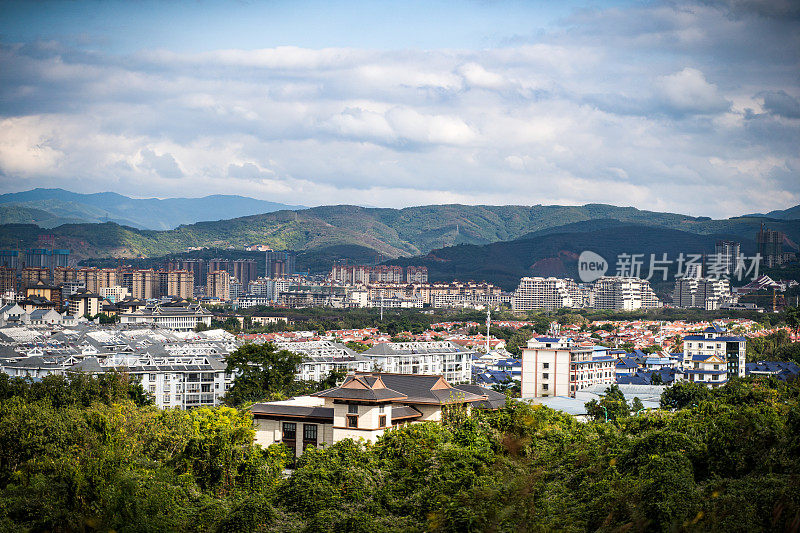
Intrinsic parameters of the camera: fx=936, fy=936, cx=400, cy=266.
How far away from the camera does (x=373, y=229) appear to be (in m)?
154

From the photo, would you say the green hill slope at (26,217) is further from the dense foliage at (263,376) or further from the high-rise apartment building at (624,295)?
the dense foliage at (263,376)

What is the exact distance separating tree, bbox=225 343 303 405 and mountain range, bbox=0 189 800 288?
223ft

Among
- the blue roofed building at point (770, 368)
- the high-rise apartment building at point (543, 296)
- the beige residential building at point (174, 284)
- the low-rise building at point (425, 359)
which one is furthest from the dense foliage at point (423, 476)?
the beige residential building at point (174, 284)

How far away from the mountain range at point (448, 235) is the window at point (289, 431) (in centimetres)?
7381

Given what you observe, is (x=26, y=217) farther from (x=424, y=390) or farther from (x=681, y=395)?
(x=424, y=390)

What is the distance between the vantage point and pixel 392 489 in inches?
400

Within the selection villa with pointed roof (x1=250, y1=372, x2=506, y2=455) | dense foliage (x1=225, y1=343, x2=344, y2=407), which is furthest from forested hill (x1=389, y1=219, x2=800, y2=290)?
villa with pointed roof (x1=250, y1=372, x2=506, y2=455)

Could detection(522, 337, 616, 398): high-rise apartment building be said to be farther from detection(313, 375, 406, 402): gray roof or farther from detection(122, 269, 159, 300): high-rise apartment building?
detection(122, 269, 159, 300): high-rise apartment building

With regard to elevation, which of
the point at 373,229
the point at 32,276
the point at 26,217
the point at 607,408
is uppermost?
the point at 26,217

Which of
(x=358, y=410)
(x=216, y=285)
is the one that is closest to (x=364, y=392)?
(x=358, y=410)

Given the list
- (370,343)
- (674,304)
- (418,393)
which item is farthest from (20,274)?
(418,393)

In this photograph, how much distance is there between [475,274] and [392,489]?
9635cm

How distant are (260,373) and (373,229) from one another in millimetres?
132575

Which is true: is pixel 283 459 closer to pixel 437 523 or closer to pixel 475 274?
pixel 437 523
